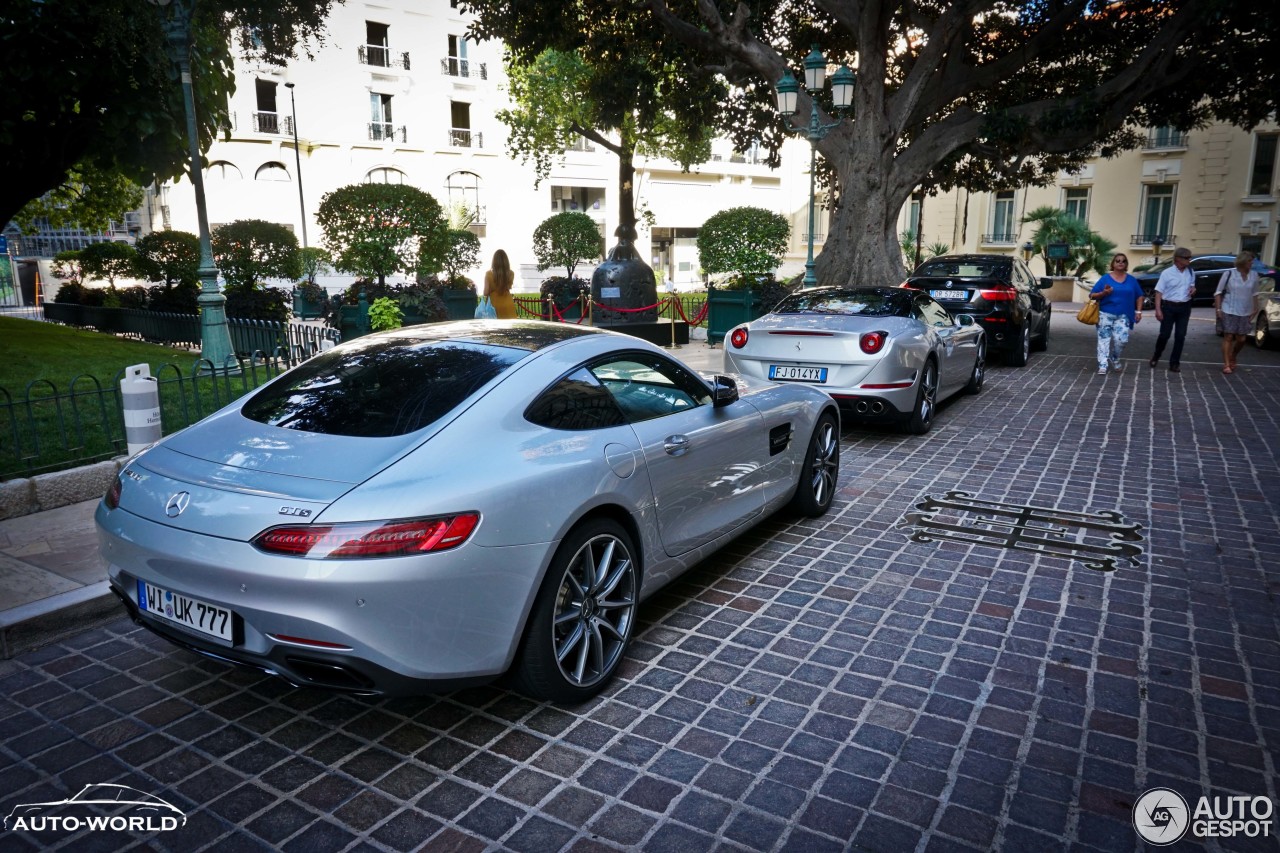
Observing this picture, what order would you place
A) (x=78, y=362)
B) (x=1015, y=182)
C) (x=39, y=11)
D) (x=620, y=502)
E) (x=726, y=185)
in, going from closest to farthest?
1. (x=620, y=502)
2. (x=39, y=11)
3. (x=78, y=362)
4. (x=1015, y=182)
5. (x=726, y=185)

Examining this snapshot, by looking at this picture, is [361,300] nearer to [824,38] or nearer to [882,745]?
[882,745]

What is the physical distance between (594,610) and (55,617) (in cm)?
270

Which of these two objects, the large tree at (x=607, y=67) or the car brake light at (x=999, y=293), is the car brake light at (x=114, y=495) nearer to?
the car brake light at (x=999, y=293)

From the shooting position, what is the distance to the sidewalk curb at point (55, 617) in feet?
12.8

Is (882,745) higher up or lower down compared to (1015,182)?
lower down

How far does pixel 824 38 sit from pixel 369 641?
63.3 feet

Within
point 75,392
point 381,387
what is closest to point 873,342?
point 381,387

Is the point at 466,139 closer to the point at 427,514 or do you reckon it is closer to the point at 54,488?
the point at 54,488

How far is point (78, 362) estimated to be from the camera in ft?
35.9

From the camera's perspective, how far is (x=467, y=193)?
1729 inches

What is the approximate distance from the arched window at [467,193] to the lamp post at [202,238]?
33.4 m

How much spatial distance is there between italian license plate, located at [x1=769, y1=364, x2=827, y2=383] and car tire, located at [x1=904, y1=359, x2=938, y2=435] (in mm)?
1052

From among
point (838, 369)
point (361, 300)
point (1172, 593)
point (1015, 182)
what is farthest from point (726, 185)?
point (1172, 593)

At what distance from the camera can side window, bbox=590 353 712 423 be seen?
3953mm
